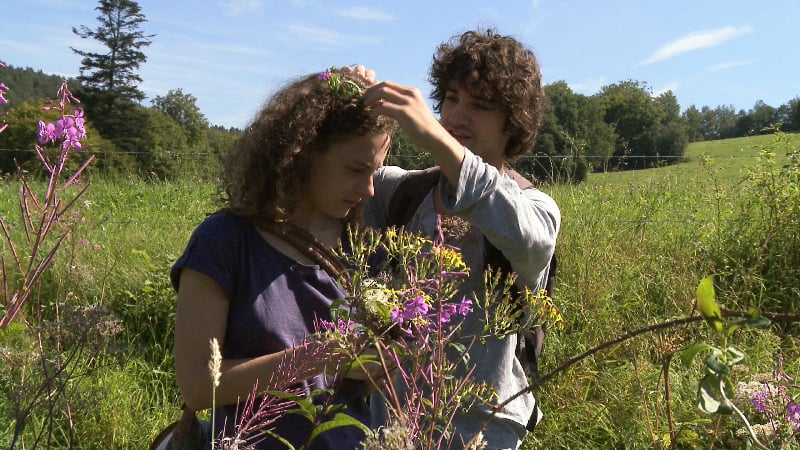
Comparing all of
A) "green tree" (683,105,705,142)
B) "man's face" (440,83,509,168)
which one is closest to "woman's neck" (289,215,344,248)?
"man's face" (440,83,509,168)

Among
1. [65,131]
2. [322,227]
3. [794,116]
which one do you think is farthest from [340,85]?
[794,116]

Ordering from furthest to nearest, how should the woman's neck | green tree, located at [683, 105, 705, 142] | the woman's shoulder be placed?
1. green tree, located at [683, 105, 705, 142]
2. the woman's neck
3. the woman's shoulder

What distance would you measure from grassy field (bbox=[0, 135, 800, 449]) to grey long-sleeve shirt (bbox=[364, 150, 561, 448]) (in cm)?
43

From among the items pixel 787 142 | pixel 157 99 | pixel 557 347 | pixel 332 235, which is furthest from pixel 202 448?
pixel 157 99

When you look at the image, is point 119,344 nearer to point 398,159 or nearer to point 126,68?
point 398,159

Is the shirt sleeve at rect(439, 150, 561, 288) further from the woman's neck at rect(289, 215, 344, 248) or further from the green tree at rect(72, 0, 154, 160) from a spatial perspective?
the green tree at rect(72, 0, 154, 160)

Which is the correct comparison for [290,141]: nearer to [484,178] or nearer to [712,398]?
[484,178]

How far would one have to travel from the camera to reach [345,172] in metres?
1.60

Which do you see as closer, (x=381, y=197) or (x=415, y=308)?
(x=415, y=308)

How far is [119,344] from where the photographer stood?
4.58ft

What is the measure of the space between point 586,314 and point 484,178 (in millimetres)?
2838

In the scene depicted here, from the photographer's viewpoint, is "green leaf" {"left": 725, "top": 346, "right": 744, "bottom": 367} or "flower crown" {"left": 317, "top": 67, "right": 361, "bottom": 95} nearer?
"green leaf" {"left": 725, "top": 346, "right": 744, "bottom": 367}

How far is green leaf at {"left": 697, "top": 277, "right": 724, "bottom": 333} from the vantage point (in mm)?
474

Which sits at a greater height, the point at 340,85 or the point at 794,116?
the point at 794,116
